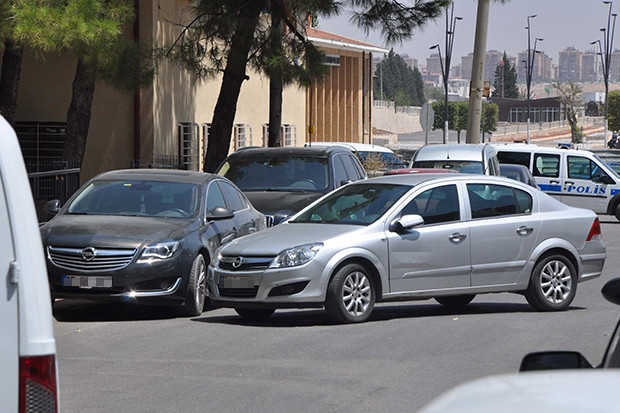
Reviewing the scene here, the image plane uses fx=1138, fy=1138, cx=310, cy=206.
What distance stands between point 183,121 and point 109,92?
2.57 m

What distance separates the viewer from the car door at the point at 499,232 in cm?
1256

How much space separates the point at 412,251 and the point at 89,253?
11.3ft

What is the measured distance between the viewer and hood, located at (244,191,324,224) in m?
16.5

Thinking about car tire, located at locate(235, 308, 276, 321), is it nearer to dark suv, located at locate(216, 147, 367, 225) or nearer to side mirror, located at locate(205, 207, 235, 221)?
side mirror, located at locate(205, 207, 235, 221)

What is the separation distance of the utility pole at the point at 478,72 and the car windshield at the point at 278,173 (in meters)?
14.1

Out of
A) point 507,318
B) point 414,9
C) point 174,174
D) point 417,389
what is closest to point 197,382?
point 417,389

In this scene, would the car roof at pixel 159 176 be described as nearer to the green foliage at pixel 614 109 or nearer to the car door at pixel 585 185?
the car door at pixel 585 185

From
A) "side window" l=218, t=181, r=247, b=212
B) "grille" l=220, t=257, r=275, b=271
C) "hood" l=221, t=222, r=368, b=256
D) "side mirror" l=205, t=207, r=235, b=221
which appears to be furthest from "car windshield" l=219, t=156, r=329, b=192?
"grille" l=220, t=257, r=275, b=271

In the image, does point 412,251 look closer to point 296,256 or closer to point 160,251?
point 296,256

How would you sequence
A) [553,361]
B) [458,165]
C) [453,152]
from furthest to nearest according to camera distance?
[453,152] → [458,165] → [553,361]

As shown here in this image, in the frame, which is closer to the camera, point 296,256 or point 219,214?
point 296,256

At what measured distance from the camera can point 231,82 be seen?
73.4 feet

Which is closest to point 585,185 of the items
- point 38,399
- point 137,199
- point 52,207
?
point 137,199

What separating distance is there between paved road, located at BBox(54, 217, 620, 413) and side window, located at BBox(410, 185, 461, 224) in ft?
3.70
